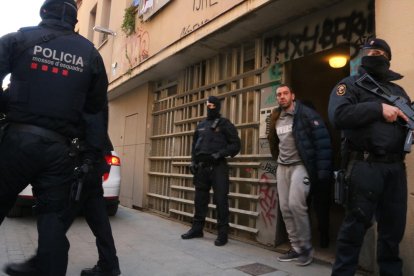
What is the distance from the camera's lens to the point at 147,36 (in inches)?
336

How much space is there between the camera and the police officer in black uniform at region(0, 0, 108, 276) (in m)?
2.44

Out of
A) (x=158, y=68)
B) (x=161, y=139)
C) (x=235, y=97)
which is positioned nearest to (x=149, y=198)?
(x=161, y=139)

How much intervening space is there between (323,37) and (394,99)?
6.36 feet

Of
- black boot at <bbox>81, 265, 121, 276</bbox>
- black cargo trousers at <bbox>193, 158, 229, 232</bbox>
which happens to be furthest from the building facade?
black boot at <bbox>81, 265, 121, 276</bbox>

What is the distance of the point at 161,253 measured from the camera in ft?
15.2

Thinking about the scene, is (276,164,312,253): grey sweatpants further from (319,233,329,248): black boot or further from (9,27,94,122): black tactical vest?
(9,27,94,122): black tactical vest

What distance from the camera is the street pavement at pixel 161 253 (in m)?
3.95

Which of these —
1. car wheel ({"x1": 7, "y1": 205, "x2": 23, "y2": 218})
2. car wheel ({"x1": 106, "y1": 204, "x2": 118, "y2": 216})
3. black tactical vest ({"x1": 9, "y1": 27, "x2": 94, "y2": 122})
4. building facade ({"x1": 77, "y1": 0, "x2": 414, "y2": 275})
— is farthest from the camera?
car wheel ({"x1": 106, "y1": 204, "x2": 118, "y2": 216})

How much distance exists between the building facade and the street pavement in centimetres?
53

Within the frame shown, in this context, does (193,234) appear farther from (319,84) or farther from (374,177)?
(319,84)

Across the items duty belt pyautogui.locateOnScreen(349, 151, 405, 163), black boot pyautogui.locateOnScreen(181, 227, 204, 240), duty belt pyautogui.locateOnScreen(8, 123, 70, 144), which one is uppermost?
duty belt pyautogui.locateOnScreen(8, 123, 70, 144)

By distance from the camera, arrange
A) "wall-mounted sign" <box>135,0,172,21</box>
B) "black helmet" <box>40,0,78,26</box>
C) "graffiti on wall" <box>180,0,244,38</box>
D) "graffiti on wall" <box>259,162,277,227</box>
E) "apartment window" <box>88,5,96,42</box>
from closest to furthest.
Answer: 1. "black helmet" <box>40,0,78,26</box>
2. "graffiti on wall" <box>259,162,277,227</box>
3. "graffiti on wall" <box>180,0,244,38</box>
4. "wall-mounted sign" <box>135,0,172,21</box>
5. "apartment window" <box>88,5,96,42</box>

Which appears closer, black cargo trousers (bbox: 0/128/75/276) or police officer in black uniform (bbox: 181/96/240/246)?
black cargo trousers (bbox: 0/128/75/276)

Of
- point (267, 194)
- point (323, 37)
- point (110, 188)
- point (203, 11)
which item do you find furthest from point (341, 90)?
point (110, 188)
